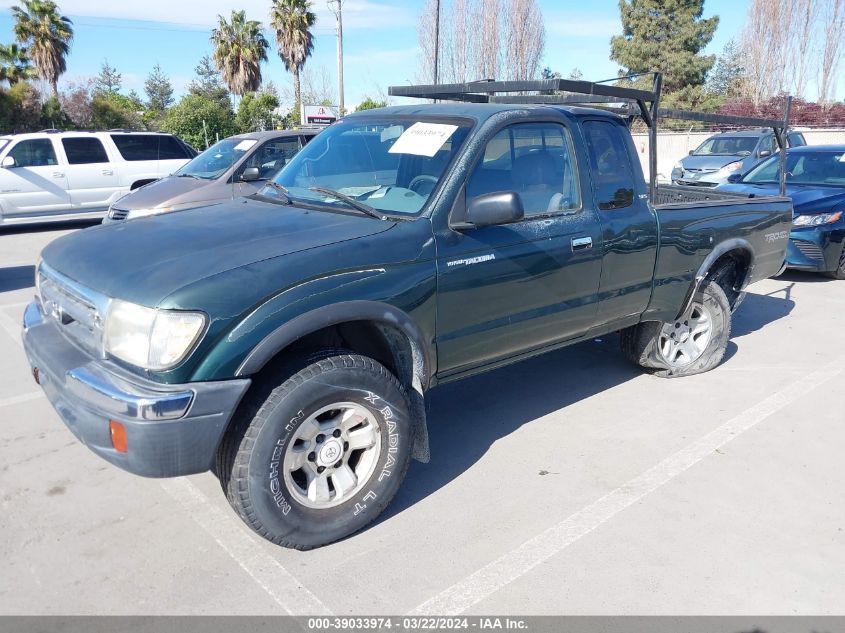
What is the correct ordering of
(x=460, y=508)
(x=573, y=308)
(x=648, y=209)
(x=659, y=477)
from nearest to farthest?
(x=460, y=508), (x=659, y=477), (x=573, y=308), (x=648, y=209)

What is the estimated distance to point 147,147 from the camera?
1363cm

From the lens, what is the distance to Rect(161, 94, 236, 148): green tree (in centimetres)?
2642

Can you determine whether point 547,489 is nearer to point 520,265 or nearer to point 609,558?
point 609,558

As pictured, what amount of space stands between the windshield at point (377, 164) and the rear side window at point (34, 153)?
10.5m

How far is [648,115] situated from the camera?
15.5 feet

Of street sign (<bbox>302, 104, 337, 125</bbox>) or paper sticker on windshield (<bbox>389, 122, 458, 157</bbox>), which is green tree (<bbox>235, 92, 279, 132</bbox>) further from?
paper sticker on windshield (<bbox>389, 122, 458, 157</bbox>)

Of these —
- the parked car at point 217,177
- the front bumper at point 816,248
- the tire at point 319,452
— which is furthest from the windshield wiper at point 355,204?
the front bumper at point 816,248

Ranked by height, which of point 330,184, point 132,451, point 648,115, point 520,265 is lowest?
point 132,451

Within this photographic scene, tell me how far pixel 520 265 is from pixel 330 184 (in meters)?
1.20

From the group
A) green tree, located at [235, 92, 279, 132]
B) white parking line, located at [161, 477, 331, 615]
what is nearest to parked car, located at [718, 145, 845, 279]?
white parking line, located at [161, 477, 331, 615]

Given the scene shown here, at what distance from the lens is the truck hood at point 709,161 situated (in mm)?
16938

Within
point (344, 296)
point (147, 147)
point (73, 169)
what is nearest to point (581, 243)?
point (344, 296)

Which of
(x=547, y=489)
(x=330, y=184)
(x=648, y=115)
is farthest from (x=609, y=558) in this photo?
(x=648, y=115)

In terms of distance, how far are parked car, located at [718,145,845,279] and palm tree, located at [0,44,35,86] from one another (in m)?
32.3
